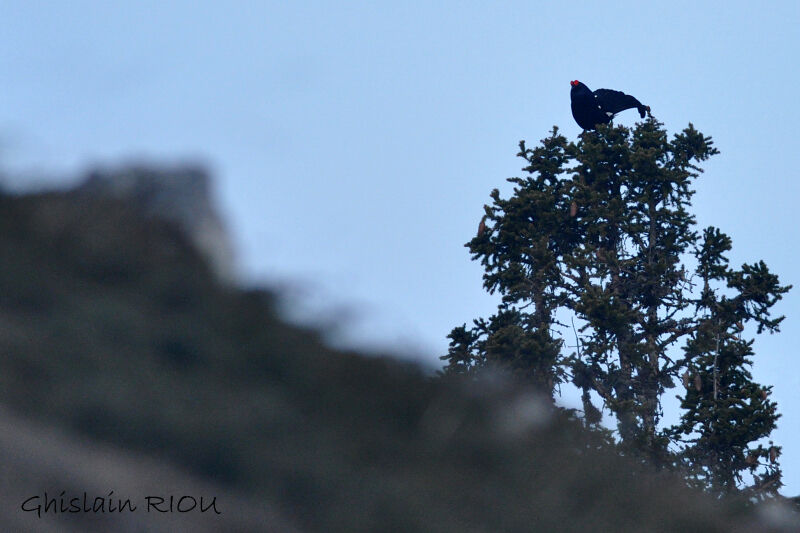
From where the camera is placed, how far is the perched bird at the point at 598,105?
23.3 metres

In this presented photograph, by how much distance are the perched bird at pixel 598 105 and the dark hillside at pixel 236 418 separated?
15.3 metres

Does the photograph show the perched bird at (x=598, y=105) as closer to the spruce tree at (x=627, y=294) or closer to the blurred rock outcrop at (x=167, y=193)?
the spruce tree at (x=627, y=294)

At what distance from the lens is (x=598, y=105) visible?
77.4 feet

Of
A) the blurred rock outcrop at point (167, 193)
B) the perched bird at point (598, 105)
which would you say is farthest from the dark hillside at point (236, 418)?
the perched bird at point (598, 105)

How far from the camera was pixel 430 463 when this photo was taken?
7.71m

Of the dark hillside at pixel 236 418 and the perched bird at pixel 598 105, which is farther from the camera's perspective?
the perched bird at pixel 598 105

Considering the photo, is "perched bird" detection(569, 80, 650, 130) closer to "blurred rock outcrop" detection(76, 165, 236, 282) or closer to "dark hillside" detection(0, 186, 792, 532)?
"blurred rock outcrop" detection(76, 165, 236, 282)

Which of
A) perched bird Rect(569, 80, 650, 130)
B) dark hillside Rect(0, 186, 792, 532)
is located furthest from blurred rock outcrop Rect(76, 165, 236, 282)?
perched bird Rect(569, 80, 650, 130)

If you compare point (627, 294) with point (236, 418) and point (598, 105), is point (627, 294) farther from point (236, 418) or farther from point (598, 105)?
point (236, 418)

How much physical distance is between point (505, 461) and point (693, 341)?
11.6 metres

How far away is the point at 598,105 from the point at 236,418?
1875 centimetres

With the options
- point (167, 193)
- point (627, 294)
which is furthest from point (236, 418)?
point (627, 294)

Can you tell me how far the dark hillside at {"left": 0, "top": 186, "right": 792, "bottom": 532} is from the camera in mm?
6488

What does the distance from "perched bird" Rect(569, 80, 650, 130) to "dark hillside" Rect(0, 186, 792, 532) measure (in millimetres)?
15270
